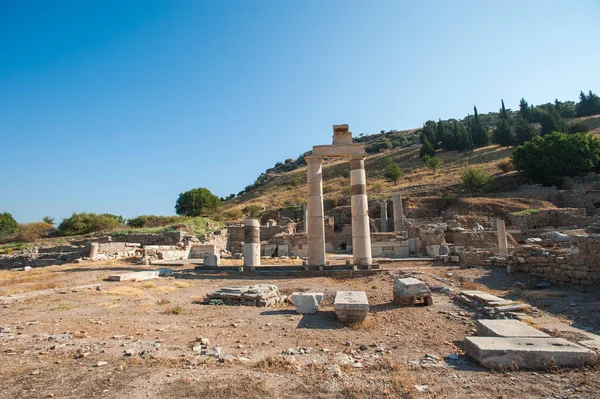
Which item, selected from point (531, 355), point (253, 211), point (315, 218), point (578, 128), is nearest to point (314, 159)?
point (315, 218)

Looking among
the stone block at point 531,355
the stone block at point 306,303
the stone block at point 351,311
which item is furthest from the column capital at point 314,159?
the stone block at point 531,355

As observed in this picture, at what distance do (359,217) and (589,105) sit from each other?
87.0 m

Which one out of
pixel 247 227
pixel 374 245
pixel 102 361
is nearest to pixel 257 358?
pixel 102 361

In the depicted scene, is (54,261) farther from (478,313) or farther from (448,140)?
(448,140)

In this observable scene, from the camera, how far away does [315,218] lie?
15398 millimetres

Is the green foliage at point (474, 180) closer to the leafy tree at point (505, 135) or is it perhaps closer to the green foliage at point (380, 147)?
the leafy tree at point (505, 135)

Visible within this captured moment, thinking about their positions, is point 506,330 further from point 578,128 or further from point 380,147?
point 380,147

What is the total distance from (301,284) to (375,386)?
27.4 ft

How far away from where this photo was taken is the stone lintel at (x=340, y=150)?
599 inches

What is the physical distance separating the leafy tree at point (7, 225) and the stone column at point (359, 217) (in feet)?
166

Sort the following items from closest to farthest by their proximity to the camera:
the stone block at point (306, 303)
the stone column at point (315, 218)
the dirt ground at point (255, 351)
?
the dirt ground at point (255, 351) → the stone block at point (306, 303) → the stone column at point (315, 218)

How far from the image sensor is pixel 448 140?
71.3m

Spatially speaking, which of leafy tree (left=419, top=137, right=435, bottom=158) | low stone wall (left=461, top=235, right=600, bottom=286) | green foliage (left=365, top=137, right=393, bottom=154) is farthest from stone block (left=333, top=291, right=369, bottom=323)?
green foliage (left=365, top=137, right=393, bottom=154)

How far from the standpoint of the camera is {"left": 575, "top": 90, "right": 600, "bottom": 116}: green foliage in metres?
74.0
